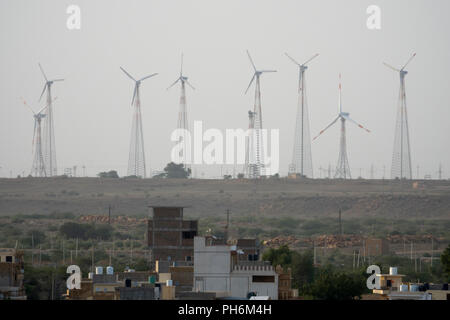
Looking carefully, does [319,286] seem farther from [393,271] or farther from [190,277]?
[190,277]

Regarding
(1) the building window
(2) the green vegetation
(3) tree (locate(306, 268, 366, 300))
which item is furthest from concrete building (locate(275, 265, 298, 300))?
(3) tree (locate(306, 268, 366, 300))

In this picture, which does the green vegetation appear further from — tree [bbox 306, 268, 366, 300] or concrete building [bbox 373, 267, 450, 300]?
concrete building [bbox 373, 267, 450, 300]

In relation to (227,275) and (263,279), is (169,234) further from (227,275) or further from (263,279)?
(263,279)

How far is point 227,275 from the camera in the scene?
6150 cm

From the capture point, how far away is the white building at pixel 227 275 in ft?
199

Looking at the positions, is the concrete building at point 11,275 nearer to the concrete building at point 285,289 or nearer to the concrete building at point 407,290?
the concrete building at point 285,289

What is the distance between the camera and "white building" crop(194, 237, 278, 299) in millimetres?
60594

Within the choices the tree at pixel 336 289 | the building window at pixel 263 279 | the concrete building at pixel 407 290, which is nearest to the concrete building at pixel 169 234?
the tree at pixel 336 289

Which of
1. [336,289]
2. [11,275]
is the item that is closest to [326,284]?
[336,289]

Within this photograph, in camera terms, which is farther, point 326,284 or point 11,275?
point 326,284

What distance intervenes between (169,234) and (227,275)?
24273 mm

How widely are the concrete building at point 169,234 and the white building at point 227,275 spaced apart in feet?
67.8
